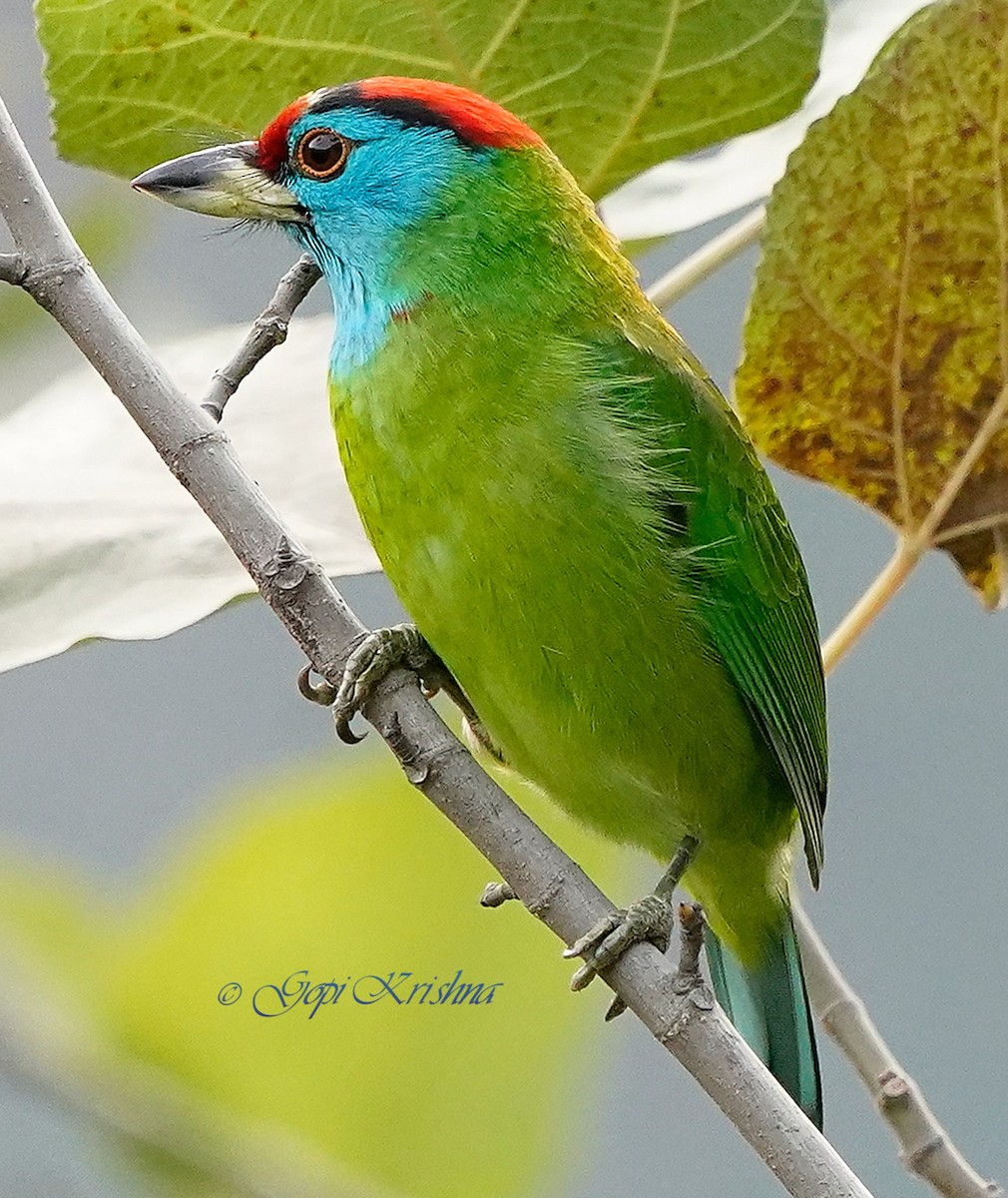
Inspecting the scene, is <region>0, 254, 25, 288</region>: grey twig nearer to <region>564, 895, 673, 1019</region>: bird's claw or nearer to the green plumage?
the green plumage

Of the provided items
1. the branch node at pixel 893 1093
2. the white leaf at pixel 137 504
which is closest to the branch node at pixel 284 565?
the white leaf at pixel 137 504

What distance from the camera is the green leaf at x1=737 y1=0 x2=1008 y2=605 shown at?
4.70ft

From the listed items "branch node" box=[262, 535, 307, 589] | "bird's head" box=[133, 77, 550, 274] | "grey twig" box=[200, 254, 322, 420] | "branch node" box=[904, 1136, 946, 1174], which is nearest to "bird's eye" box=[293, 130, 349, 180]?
"bird's head" box=[133, 77, 550, 274]

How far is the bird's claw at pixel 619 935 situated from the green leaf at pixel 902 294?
0.42m

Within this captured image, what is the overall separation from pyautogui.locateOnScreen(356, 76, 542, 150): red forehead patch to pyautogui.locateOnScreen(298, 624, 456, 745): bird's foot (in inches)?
17.1

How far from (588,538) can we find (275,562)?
1.08ft

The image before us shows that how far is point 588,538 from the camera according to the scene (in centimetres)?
149

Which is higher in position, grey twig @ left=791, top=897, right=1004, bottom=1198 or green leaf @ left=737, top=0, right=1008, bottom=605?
green leaf @ left=737, top=0, right=1008, bottom=605

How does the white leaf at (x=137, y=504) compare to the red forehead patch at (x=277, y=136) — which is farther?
the red forehead patch at (x=277, y=136)

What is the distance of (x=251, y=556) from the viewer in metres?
1.25

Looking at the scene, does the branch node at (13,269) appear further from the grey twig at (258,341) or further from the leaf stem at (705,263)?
the leaf stem at (705,263)

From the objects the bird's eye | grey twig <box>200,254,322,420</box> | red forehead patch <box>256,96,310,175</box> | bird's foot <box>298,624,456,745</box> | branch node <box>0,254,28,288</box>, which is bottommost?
bird's foot <box>298,624,456,745</box>

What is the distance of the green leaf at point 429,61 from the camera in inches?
59.0

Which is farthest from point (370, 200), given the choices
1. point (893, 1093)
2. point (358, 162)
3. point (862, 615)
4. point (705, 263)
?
point (893, 1093)
